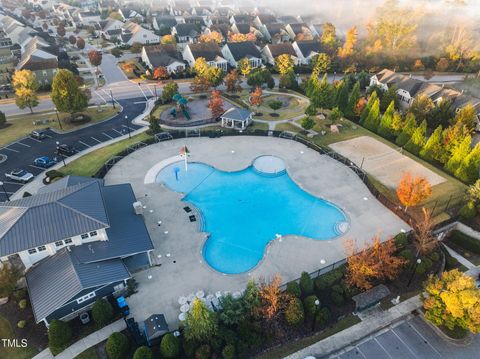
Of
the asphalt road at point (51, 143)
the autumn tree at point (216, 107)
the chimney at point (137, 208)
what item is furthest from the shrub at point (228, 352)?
the autumn tree at point (216, 107)

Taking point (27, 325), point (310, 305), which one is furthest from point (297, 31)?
point (27, 325)

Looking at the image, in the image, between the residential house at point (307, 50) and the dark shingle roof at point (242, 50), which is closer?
the dark shingle roof at point (242, 50)

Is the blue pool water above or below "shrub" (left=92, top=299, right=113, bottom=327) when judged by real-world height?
below

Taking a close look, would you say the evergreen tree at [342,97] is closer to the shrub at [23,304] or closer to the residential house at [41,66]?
the shrub at [23,304]

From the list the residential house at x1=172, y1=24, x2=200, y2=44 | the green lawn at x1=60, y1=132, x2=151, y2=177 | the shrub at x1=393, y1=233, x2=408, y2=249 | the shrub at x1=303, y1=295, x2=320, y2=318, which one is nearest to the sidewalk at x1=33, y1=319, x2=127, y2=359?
the shrub at x1=303, y1=295, x2=320, y2=318

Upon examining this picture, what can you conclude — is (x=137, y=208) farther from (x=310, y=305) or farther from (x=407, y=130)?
(x=407, y=130)

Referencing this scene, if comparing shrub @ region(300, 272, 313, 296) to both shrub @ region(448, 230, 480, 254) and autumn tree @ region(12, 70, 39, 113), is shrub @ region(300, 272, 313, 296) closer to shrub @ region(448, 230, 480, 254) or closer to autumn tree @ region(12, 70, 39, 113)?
shrub @ region(448, 230, 480, 254)
